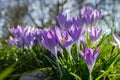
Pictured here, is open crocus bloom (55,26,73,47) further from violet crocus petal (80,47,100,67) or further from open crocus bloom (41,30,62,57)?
violet crocus petal (80,47,100,67)

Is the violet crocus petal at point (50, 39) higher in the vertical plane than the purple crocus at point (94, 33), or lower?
lower

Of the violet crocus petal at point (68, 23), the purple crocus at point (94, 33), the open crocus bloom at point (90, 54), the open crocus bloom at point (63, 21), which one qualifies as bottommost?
the open crocus bloom at point (90, 54)

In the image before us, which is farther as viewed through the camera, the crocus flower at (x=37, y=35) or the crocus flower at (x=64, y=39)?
the crocus flower at (x=37, y=35)

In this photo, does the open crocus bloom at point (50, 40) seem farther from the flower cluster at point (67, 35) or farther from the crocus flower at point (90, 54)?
the crocus flower at point (90, 54)

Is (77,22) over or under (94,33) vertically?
over

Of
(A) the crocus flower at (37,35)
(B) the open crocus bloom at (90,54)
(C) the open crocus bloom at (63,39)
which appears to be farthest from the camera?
(A) the crocus flower at (37,35)

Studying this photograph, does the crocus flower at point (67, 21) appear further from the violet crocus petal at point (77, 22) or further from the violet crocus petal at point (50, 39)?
the violet crocus petal at point (50, 39)

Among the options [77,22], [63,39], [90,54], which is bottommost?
[90,54]

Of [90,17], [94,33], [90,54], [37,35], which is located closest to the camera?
[90,54]

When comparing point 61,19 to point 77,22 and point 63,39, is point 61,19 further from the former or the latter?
point 63,39

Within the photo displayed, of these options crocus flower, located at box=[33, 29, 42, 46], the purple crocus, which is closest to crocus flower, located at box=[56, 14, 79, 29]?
the purple crocus

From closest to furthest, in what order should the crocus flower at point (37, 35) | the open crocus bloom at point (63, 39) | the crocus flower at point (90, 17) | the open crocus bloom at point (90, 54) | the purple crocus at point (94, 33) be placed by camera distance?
the open crocus bloom at point (90, 54)
the open crocus bloom at point (63, 39)
the purple crocus at point (94, 33)
the crocus flower at point (90, 17)
the crocus flower at point (37, 35)

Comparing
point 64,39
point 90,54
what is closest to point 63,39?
point 64,39

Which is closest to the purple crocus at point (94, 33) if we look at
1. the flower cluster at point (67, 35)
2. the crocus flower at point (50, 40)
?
the flower cluster at point (67, 35)
